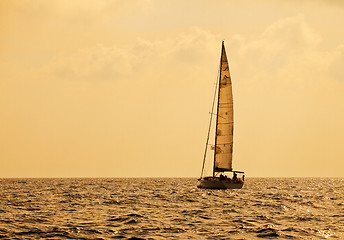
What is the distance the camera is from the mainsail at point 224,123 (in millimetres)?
71250

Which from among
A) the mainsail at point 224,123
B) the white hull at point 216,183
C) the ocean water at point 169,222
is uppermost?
the mainsail at point 224,123

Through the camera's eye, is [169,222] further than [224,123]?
No

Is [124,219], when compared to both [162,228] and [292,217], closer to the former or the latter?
[162,228]

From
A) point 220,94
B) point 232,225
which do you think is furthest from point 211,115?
point 232,225

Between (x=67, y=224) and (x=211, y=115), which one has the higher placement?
(x=211, y=115)

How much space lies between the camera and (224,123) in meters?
71.9

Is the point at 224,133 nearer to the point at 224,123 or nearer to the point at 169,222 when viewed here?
the point at 224,123

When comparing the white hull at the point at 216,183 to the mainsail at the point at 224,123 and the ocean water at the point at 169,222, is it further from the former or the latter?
the ocean water at the point at 169,222

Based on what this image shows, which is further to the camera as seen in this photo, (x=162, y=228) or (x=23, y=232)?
(x=162, y=228)

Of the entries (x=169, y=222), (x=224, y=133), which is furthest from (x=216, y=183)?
(x=169, y=222)

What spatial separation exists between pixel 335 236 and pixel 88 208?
2029cm

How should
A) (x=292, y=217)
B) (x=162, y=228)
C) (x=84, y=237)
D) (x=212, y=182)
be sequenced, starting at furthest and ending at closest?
(x=212, y=182) → (x=292, y=217) → (x=162, y=228) → (x=84, y=237)

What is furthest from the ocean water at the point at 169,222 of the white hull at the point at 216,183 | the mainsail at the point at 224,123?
the mainsail at the point at 224,123

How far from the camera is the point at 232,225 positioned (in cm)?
3106
